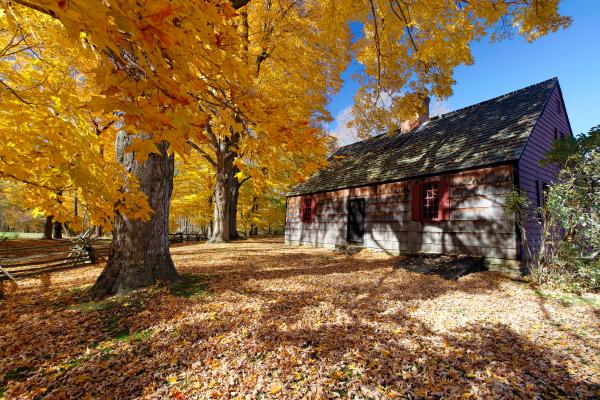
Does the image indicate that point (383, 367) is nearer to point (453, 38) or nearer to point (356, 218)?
point (453, 38)

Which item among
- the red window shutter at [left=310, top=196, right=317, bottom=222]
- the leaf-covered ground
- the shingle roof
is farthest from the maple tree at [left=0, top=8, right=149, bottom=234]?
the red window shutter at [left=310, top=196, right=317, bottom=222]

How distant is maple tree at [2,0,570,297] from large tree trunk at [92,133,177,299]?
0.8 inches

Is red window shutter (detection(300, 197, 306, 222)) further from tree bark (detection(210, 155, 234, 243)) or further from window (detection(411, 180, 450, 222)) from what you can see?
window (detection(411, 180, 450, 222))

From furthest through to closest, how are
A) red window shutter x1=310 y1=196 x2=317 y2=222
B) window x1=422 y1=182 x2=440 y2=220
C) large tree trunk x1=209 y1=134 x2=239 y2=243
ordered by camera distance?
large tree trunk x1=209 y1=134 x2=239 y2=243
red window shutter x1=310 y1=196 x2=317 y2=222
window x1=422 y1=182 x2=440 y2=220

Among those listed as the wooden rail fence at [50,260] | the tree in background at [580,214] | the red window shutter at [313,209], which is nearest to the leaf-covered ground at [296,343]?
the tree in background at [580,214]

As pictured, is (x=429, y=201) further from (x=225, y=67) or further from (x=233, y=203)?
(x=233, y=203)

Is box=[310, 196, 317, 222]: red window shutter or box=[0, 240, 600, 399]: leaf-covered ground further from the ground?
box=[310, 196, 317, 222]: red window shutter

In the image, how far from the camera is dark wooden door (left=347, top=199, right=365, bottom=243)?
45.0 ft

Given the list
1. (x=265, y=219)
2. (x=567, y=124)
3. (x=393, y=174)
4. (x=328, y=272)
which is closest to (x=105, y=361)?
(x=328, y=272)

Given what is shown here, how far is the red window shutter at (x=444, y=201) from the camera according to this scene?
993cm

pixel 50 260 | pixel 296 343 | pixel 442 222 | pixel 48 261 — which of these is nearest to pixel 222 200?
pixel 50 260

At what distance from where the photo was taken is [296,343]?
3771mm

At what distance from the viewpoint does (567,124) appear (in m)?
12.5

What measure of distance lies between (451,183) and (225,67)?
32.2 ft
